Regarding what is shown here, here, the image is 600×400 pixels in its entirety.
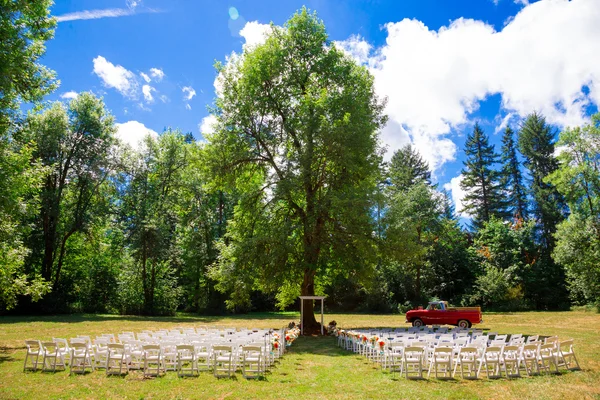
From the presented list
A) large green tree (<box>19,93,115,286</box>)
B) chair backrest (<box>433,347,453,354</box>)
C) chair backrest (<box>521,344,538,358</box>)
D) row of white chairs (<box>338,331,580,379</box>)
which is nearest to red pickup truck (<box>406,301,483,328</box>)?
row of white chairs (<box>338,331,580,379</box>)

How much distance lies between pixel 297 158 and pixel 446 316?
13153 mm

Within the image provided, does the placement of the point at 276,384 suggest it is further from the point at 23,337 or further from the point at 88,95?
the point at 88,95

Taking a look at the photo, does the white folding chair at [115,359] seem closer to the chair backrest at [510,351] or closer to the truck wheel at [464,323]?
the chair backrest at [510,351]

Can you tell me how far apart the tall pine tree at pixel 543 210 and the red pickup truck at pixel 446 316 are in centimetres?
2119

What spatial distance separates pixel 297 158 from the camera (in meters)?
20.2

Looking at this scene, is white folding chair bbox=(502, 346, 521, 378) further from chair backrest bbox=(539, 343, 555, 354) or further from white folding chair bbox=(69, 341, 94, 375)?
white folding chair bbox=(69, 341, 94, 375)

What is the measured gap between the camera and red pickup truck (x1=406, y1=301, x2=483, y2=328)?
75.6ft

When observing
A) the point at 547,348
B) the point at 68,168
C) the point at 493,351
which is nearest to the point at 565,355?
the point at 547,348

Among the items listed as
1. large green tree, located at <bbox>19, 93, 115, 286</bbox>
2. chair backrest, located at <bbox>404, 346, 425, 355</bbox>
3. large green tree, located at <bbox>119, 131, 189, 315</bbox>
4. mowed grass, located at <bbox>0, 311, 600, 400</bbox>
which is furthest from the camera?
large green tree, located at <bbox>119, 131, 189, 315</bbox>

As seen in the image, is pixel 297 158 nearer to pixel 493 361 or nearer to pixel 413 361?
pixel 413 361

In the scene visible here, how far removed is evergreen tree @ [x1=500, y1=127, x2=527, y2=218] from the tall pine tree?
6.57 ft

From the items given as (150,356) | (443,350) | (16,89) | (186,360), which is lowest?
(186,360)

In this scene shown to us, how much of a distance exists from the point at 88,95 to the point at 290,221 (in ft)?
80.9

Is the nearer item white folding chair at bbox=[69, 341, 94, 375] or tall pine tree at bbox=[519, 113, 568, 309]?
white folding chair at bbox=[69, 341, 94, 375]
